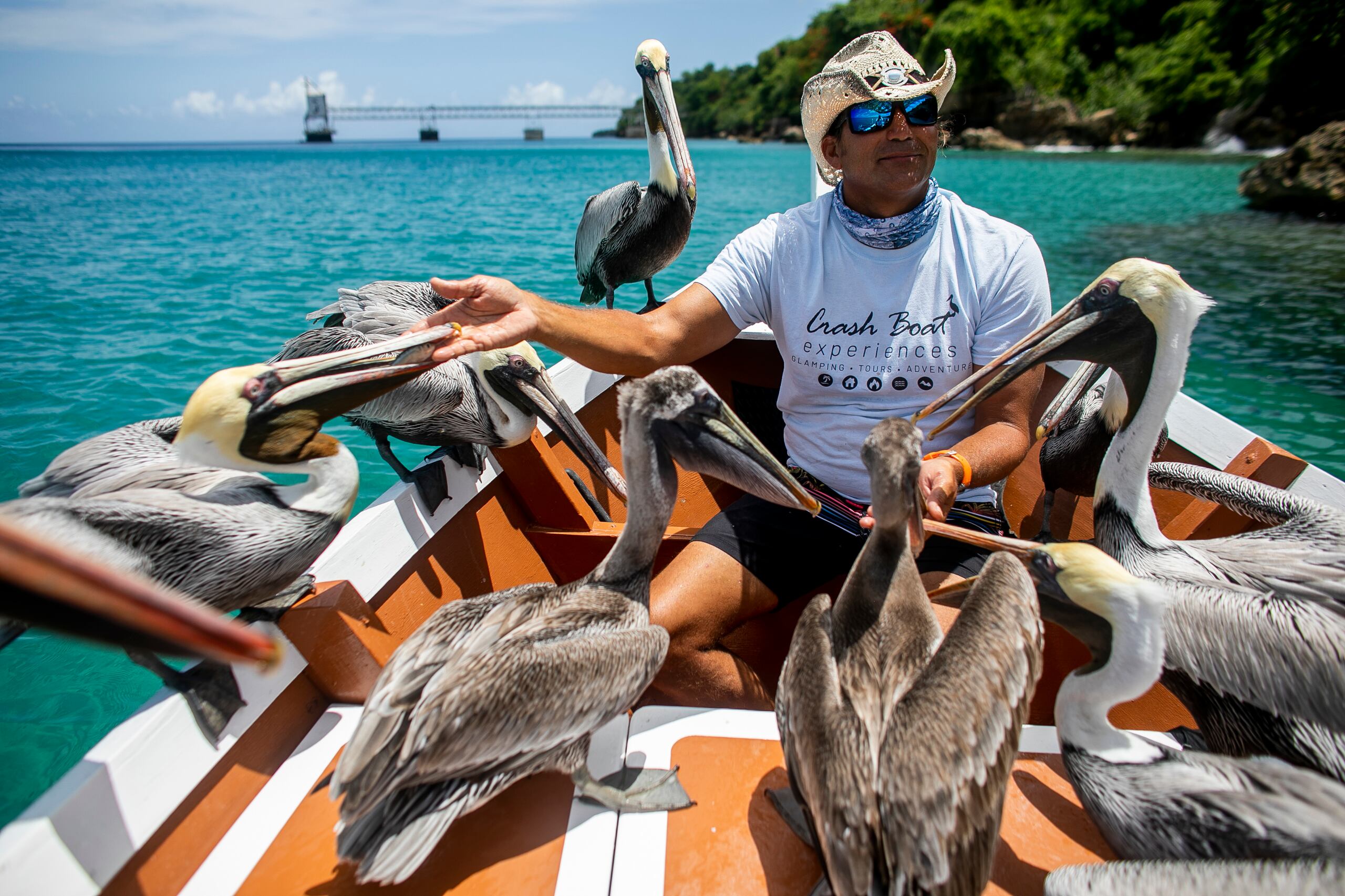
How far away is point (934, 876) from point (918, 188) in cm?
208

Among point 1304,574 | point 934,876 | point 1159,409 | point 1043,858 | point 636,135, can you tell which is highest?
point 636,135

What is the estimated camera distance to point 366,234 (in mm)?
18500

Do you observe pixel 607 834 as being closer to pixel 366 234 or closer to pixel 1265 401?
pixel 1265 401

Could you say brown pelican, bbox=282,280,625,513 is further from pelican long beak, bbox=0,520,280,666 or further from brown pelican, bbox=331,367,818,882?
pelican long beak, bbox=0,520,280,666

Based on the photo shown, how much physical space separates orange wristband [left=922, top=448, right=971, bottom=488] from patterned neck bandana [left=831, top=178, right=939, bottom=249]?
77cm

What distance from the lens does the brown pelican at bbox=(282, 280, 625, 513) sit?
279 centimetres

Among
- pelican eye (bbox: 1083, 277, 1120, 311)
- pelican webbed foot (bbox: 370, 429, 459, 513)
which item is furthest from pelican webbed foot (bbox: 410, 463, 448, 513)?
pelican eye (bbox: 1083, 277, 1120, 311)

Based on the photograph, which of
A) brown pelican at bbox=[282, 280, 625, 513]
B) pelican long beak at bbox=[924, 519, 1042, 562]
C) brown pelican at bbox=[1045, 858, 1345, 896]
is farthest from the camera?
brown pelican at bbox=[282, 280, 625, 513]

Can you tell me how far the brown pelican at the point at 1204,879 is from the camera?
1.09m

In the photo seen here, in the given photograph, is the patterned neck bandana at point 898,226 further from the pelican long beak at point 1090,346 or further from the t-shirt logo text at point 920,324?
the pelican long beak at point 1090,346

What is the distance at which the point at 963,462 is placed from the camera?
6.97 feet

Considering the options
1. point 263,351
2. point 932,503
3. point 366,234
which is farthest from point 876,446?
point 366,234

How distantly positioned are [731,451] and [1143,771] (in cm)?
106

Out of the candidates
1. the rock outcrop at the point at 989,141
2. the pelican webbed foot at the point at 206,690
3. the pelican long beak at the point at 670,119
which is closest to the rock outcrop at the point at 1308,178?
the pelican long beak at the point at 670,119
